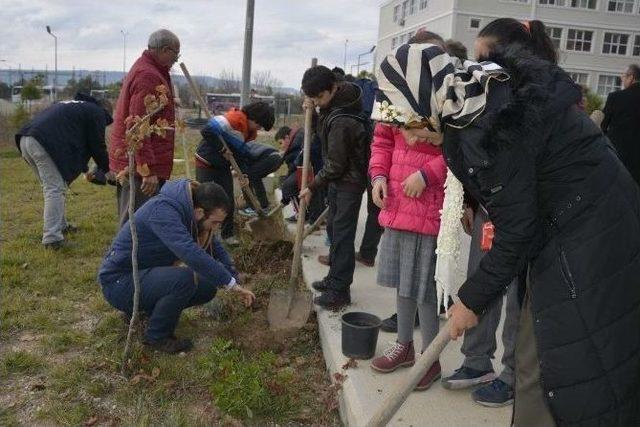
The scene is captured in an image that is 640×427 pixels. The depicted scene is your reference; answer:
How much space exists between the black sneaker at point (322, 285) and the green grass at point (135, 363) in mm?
296

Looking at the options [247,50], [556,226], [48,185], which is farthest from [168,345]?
[247,50]

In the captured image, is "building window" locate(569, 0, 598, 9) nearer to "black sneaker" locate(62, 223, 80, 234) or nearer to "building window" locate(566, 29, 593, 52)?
"building window" locate(566, 29, 593, 52)

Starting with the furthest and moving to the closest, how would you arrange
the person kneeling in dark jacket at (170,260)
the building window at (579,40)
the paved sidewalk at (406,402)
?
the building window at (579,40) < the person kneeling in dark jacket at (170,260) < the paved sidewalk at (406,402)

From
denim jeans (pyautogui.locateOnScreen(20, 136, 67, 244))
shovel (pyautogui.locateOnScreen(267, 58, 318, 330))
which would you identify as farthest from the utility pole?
shovel (pyautogui.locateOnScreen(267, 58, 318, 330))

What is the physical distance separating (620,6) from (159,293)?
45.3m

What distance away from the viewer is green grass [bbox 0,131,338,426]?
9.25 feet

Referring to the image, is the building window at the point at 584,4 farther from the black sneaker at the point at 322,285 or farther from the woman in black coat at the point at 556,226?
the woman in black coat at the point at 556,226

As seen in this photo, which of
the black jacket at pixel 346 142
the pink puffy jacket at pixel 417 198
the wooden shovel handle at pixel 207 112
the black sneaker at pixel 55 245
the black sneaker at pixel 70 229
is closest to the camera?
the pink puffy jacket at pixel 417 198

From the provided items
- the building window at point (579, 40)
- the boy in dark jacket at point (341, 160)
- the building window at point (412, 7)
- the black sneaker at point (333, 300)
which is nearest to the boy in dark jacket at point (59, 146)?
the boy in dark jacket at point (341, 160)

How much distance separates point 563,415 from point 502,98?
3.02 ft

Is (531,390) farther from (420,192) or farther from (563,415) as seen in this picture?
(420,192)

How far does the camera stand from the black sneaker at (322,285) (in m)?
4.00

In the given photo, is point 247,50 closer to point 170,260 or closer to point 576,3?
point 170,260

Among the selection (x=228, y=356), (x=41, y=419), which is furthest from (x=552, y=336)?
(x=41, y=419)
